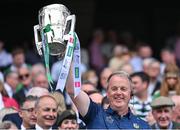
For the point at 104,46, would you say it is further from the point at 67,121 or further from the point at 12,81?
the point at 67,121

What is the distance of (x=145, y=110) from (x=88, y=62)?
22.2 feet

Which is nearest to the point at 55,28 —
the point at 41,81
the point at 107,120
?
the point at 107,120

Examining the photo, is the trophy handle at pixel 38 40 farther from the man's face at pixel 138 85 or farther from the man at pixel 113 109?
the man's face at pixel 138 85

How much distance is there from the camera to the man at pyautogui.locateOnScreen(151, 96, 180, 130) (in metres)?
10.8

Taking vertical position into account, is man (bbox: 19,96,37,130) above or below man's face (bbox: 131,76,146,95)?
above

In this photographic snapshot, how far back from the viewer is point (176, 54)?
1942cm

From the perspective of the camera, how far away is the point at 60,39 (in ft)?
26.7

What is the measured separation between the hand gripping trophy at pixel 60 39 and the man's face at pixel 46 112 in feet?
5.03

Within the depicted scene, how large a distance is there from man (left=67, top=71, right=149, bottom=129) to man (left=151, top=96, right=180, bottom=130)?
6.52 feet

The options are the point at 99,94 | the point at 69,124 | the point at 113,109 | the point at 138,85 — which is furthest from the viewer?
the point at 138,85

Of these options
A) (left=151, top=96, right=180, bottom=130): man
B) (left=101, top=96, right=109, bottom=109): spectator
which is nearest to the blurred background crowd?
(left=151, top=96, right=180, bottom=130): man

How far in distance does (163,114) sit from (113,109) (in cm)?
237

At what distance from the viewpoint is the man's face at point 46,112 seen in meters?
9.81

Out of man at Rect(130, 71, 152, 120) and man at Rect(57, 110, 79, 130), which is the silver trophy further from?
man at Rect(130, 71, 152, 120)
